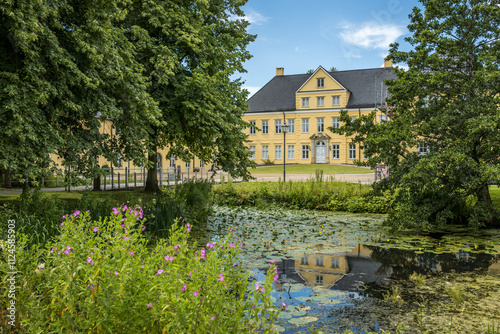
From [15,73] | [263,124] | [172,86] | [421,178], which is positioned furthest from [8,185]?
[263,124]

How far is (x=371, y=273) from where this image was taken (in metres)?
6.88

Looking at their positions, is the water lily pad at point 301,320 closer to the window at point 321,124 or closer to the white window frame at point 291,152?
the window at point 321,124

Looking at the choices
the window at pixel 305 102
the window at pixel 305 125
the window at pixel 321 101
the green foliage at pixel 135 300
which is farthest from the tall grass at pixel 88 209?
the window at pixel 305 125

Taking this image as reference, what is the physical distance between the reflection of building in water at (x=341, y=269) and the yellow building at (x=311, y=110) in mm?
41747

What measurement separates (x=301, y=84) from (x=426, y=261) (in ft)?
157

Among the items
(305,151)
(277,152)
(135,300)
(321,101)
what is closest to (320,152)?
(305,151)

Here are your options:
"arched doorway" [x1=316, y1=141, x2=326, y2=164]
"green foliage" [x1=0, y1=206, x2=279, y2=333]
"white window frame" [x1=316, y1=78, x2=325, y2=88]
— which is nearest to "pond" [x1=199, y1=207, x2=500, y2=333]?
"green foliage" [x1=0, y1=206, x2=279, y2=333]

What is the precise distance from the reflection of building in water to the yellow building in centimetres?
Result: 4175

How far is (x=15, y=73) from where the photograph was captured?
738 cm

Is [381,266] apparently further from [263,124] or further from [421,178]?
[263,124]

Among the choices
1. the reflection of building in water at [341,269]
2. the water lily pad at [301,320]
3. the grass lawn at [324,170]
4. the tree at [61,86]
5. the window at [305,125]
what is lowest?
the reflection of building in water at [341,269]

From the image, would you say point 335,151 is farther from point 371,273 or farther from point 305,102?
point 371,273

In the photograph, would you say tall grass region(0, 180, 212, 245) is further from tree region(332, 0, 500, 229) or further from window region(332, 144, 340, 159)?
window region(332, 144, 340, 159)

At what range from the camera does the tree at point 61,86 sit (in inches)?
277
